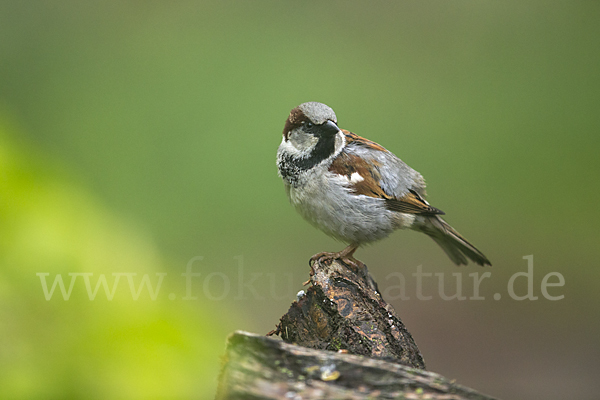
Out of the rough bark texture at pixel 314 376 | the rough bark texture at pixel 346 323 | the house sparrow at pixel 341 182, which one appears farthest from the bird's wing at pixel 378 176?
the rough bark texture at pixel 314 376

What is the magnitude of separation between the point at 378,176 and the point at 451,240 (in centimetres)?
71

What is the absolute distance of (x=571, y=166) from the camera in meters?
6.18

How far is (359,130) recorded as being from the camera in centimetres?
604

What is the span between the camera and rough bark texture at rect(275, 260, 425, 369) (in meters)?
1.95

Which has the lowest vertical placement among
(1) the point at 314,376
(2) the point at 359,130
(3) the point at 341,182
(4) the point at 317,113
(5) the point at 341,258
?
(1) the point at 314,376

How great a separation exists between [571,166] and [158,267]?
5.24m

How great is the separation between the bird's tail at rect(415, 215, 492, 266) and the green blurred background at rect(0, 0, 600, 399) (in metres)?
1.63

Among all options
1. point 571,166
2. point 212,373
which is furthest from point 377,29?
point 212,373

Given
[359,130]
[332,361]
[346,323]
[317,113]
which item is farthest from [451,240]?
[359,130]

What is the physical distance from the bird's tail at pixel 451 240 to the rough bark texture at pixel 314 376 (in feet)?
6.05

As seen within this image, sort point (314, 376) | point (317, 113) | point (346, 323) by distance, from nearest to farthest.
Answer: point (314, 376) < point (346, 323) < point (317, 113)

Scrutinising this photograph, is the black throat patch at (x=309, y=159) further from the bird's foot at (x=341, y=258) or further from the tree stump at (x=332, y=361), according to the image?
the tree stump at (x=332, y=361)

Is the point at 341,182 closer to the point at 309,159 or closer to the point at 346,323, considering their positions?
the point at 309,159

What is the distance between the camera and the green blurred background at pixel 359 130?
519 centimetres
